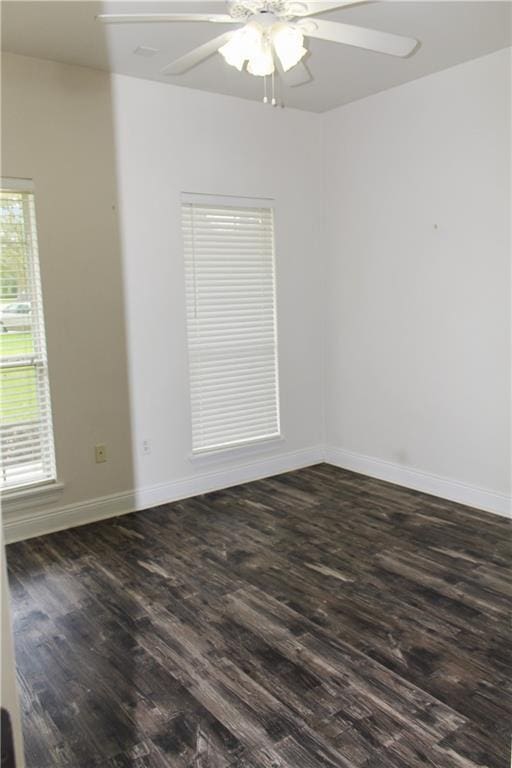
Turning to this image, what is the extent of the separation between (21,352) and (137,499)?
1240mm

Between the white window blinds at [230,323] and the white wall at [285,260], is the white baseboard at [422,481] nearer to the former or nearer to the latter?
the white wall at [285,260]

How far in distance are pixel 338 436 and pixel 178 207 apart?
7.27ft

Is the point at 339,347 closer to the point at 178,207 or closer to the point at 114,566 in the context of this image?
the point at 178,207

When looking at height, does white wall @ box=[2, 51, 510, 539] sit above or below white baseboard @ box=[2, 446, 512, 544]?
above

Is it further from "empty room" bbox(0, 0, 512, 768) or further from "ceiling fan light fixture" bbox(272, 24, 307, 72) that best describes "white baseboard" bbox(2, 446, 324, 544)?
"ceiling fan light fixture" bbox(272, 24, 307, 72)

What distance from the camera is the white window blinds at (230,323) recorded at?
422 centimetres

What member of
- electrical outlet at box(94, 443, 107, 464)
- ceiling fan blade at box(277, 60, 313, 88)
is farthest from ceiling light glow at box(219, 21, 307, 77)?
electrical outlet at box(94, 443, 107, 464)

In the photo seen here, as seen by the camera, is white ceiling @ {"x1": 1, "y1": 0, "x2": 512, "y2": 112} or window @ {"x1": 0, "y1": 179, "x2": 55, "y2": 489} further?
window @ {"x1": 0, "y1": 179, "x2": 55, "y2": 489}

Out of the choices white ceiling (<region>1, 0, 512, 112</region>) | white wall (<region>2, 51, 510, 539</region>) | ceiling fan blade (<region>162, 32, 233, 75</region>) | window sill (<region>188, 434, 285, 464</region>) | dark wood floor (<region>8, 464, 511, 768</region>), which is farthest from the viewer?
window sill (<region>188, 434, 285, 464</region>)

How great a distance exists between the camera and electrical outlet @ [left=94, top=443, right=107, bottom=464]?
12.7 ft

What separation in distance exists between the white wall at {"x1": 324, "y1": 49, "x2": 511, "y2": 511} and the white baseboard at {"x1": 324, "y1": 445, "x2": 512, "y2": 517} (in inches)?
0.4

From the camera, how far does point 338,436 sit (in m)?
4.95

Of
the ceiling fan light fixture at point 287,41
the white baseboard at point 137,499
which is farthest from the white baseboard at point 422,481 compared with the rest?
the ceiling fan light fixture at point 287,41

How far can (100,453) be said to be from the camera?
3.89 meters
